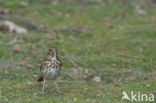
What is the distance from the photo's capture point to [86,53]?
13.4 m

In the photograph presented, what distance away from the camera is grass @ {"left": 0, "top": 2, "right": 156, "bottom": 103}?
9.77m

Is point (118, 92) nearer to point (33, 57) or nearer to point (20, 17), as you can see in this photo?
point (33, 57)

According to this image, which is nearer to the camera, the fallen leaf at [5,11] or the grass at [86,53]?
the grass at [86,53]

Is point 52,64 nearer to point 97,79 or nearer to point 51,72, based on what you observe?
point 51,72

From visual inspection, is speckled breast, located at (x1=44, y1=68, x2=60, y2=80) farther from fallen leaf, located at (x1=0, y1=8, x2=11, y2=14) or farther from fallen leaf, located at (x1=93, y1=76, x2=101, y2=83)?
fallen leaf, located at (x1=0, y1=8, x2=11, y2=14)

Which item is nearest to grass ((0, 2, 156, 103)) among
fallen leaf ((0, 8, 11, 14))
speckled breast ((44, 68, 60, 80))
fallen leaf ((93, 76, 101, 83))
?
fallen leaf ((93, 76, 101, 83))

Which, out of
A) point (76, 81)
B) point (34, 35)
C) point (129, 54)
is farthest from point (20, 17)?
point (76, 81)

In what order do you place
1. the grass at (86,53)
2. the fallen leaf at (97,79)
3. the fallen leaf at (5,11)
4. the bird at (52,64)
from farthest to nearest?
1. the fallen leaf at (5,11)
2. the fallen leaf at (97,79)
3. the grass at (86,53)
4. the bird at (52,64)

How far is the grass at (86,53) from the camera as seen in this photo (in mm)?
9766

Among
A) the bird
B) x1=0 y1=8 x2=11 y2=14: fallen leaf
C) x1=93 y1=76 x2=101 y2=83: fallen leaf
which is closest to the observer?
the bird

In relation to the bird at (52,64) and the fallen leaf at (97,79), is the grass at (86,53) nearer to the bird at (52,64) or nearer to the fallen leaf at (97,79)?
the fallen leaf at (97,79)

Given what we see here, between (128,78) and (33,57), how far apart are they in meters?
3.03

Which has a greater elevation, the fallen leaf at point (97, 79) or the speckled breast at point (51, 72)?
the speckled breast at point (51, 72)

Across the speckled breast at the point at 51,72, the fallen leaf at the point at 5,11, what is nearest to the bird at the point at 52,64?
the speckled breast at the point at 51,72
